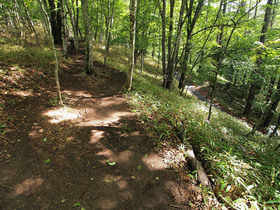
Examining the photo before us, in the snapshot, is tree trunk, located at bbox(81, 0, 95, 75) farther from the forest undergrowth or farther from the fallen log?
the fallen log

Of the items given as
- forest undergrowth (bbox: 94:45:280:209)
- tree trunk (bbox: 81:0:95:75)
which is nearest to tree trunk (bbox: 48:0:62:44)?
tree trunk (bbox: 81:0:95:75)

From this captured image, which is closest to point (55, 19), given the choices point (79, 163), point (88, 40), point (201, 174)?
point (88, 40)

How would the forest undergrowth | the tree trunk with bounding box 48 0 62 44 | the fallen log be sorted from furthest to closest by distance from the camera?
the tree trunk with bounding box 48 0 62 44
the forest undergrowth
the fallen log

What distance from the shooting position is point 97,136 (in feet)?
→ 13.7

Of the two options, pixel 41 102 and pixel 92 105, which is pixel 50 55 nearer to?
pixel 41 102

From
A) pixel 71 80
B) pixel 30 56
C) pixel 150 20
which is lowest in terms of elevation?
pixel 71 80

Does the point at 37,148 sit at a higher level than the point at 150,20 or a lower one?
lower

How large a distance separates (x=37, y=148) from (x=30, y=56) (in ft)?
24.5

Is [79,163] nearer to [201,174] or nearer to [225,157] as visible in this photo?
[201,174]

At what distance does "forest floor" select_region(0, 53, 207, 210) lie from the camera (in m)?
2.59

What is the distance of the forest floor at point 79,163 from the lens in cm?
259

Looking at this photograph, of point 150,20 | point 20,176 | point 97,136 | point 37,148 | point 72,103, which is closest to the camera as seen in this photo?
point 20,176

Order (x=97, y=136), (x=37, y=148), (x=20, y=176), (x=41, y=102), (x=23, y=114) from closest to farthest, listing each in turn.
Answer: (x=20, y=176) → (x=37, y=148) → (x=97, y=136) → (x=23, y=114) → (x=41, y=102)

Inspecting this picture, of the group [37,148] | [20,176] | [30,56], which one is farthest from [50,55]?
[20,176]
